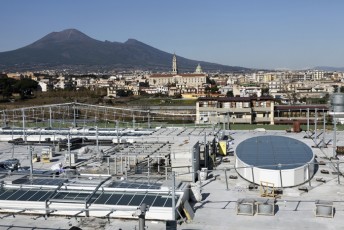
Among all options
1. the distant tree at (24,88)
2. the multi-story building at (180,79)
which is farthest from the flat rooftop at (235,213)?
the multi-story building at (180,79)

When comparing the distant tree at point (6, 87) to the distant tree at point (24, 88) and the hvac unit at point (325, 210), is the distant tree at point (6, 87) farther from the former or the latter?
the hvac unit at point (325, 210)

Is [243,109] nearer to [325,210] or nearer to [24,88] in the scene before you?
Result: [325,210]

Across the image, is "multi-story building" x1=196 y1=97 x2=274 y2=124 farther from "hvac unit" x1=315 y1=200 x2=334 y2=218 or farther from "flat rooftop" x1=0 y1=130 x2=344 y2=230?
"hvac unit" x1=315 y1=200 x2=334 y2=218

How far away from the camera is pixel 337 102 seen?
17688 millimetres

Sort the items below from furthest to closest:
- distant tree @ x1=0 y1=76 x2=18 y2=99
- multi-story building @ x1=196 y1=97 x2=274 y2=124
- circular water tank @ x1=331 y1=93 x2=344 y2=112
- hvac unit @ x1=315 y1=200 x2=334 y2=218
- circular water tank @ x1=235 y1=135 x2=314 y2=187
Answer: distant tree @ x1=0 y1=76 x2=18 y2=99, multi-story building @ x1=196 y1=97 x2=274 y2=124, circular water tank @ x1=331 y1=93 x2=344 y2=112, circular water tank @ x1=235 y1=135 x2=314 y2=187, hvac unit @ x1=315 y1=200 x2=334 y2=218

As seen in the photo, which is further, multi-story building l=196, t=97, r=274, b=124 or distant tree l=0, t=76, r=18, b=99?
distant tree l=0, t=76, r=18, b=99

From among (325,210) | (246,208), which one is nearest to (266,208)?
(246,208)

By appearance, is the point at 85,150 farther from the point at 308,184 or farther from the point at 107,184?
the point at 308,184

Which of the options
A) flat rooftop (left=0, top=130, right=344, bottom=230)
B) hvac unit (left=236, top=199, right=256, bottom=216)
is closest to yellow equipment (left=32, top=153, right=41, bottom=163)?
flat rooftop (left=0, top=130, right=344, bottom=230)

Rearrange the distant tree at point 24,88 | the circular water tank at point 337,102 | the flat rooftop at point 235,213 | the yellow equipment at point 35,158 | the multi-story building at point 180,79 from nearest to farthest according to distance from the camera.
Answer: the flat rooftop at point 235,213, the circular water tank at point 337,102, the yellow equipment at point 35,158, the distant tree at point 24,88, the multi-story building at point 180,79

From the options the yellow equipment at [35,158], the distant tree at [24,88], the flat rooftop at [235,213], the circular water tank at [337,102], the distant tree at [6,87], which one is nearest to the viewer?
the flat rooftop at [235,213]

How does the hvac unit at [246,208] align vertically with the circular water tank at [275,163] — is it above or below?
below

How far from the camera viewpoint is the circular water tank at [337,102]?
57.6 ft

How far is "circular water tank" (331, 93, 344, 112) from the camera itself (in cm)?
1756
